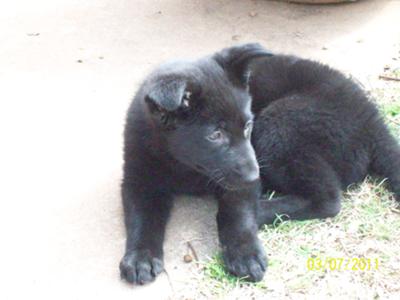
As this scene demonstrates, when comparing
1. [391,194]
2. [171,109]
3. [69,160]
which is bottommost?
[69,160]

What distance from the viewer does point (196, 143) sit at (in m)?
3.26

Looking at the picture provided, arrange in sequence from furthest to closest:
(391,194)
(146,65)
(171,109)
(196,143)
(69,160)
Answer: (146,65) < (69,160) < (391,194) < (196,143) < (171,109)

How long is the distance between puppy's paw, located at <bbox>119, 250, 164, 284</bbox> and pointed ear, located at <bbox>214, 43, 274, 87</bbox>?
1040 millimetres

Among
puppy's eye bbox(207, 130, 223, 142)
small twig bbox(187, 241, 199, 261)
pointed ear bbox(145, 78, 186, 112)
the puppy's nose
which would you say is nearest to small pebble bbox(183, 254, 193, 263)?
small twig bbox(187, 241, 199, 261)

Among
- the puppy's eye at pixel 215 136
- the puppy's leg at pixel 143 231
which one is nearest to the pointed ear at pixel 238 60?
the puppy's eye at pixel 215 136

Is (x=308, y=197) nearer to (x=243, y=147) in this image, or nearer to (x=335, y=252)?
(x=335, y=252)

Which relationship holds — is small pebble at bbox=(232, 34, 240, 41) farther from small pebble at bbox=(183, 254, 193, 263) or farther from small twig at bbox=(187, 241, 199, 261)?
small pebble at bbox=(183, 254, 193, 263)

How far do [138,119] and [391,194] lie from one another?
1585 millimetres

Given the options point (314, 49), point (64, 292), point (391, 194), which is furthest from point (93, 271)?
point (314, 49)

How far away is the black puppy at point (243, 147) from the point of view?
3250 millimetres

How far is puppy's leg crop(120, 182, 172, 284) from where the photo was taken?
332cm

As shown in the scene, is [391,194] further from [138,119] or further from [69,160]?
[69,160]

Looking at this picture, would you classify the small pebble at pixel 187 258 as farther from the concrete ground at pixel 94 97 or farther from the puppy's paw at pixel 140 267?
the puppy's paw at pixel 140 267

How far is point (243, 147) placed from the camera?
3289 millimetres
